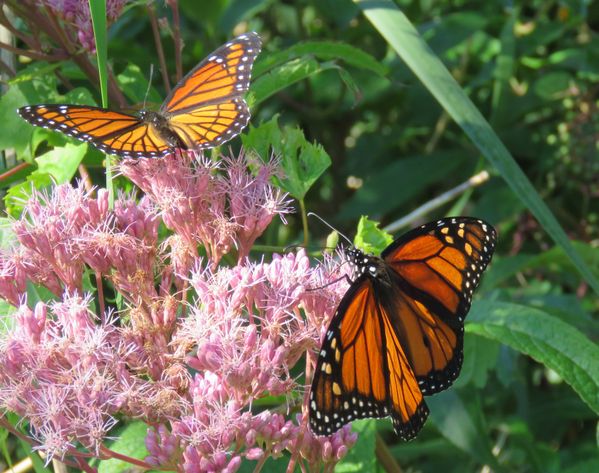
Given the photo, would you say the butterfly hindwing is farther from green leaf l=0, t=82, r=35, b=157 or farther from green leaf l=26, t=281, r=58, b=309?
green leaf l=0, t=82, r=35, b=157

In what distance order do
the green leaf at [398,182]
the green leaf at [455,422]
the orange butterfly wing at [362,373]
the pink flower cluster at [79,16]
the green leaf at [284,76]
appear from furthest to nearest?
the green leaf at [398,182]
the green leaf at [455,422]
the green leaf at [284,76]
the pink flower cluster at [79,16]
the orange butterfly wing at [362,373]

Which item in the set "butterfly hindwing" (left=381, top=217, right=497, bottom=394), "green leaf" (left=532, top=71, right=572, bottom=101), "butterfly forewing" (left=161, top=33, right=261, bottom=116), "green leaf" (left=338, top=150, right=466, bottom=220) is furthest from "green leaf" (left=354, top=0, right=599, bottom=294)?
"green leaf" (left=532, top=71, right=572, bottom=101)

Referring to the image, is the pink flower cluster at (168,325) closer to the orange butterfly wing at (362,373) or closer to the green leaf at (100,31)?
the orange butterfly wing at (362,373)

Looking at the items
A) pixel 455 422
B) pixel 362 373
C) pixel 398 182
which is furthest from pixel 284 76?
pixel 398 182

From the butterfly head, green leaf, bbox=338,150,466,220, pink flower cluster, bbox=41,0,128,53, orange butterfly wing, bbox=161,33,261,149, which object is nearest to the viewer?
the butterfly head

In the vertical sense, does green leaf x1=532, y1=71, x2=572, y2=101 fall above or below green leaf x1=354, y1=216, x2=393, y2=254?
below

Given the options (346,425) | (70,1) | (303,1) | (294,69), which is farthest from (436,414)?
(303,1)

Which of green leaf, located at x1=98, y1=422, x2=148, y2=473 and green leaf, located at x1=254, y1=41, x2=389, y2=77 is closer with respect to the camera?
green leaf, located at x1=98, y1=422, x2=148, y2=473

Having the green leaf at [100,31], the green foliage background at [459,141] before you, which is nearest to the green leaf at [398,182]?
the green foliage background at [459,141]
